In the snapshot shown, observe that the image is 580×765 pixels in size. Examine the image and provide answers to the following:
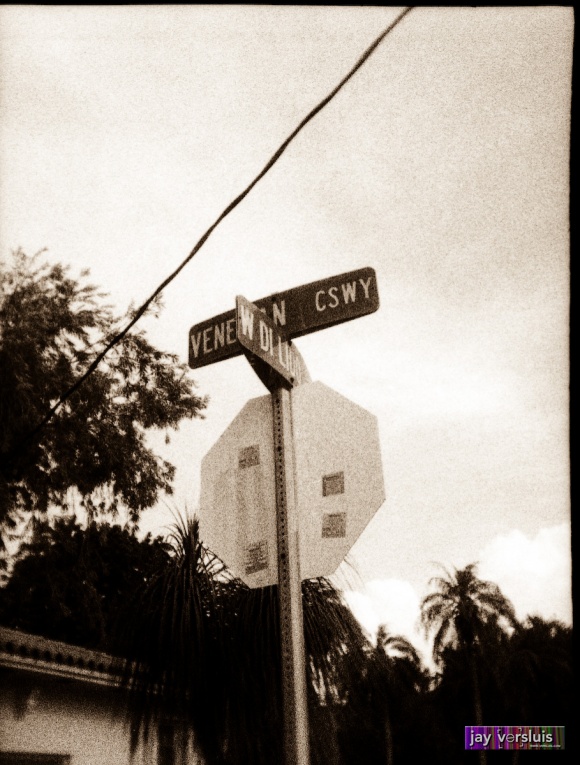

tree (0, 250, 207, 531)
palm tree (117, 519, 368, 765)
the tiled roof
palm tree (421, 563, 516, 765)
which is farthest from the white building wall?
palm tree (421, 563, 516, 765)

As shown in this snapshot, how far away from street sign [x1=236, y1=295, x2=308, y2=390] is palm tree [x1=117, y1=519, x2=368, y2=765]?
3.12 metres

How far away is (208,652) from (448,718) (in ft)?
165

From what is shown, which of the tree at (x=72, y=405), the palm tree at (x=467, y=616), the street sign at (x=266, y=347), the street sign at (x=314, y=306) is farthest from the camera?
the palm tree at (x=467, y=616)

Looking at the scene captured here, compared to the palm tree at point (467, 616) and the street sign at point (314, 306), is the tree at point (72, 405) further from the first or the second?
the palm tree at point (467, 616)

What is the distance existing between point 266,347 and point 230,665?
3.78 metres

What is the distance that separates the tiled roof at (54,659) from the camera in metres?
5.46

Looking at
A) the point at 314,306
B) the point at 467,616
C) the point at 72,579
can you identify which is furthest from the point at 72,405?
the point at 467,616

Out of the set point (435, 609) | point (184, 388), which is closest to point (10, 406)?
point (184, 388)

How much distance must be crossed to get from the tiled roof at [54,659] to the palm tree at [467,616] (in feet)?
130

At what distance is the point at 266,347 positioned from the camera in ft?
8.87

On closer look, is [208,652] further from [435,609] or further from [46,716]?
[435,609]

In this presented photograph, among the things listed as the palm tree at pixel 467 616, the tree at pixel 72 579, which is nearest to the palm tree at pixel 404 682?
the palm tree at pixel 467 616

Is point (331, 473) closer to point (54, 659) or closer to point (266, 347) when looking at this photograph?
point (266, 347)

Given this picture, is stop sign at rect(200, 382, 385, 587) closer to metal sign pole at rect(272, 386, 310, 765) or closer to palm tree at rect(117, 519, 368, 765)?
metal sign pole at rect(272, 386, 310, 765)
